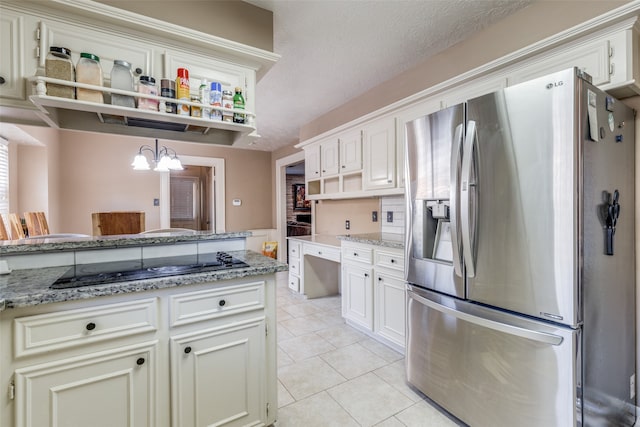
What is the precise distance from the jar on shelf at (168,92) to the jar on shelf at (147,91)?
4 cm

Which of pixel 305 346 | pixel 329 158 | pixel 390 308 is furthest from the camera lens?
pixel 329 158

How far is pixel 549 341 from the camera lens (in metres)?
1.25

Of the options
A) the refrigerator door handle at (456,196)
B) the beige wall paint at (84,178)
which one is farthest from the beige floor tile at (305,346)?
the beige wall paint at (84,178)

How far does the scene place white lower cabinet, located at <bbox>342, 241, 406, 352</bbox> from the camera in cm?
238

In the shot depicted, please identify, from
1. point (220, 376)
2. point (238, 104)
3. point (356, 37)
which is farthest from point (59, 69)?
point (356, 37)

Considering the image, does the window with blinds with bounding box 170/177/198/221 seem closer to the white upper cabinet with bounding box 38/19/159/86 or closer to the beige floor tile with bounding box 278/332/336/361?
the beige floor tile with bounding box 278/332/336/361

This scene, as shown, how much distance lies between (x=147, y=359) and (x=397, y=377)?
1666mm

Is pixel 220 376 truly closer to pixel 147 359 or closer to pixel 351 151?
pixel 147 359

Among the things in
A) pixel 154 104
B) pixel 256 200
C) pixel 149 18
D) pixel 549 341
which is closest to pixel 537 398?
pixel 549 341

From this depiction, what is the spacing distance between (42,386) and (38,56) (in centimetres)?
149

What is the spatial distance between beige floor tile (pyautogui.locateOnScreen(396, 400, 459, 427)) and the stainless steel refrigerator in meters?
0.08

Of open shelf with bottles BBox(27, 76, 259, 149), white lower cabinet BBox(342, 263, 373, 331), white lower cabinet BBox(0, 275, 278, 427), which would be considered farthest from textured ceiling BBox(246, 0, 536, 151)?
white lower cabinet BBox(342, 263, 373, 331)

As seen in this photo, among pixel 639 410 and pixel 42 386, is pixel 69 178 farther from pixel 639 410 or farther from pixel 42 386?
pixel 639 410

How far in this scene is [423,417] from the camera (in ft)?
5.60
